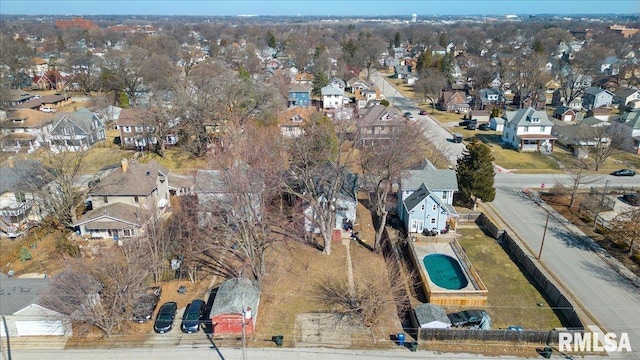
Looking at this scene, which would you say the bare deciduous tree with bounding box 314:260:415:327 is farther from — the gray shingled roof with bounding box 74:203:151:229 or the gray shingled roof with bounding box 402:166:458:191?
the gray shingled roof with bounding box 74:203:151:229

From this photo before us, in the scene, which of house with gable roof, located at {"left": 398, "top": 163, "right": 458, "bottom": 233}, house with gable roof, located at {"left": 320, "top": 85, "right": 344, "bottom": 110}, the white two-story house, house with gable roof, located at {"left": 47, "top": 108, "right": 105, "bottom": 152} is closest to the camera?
house with gable roof, located at {"left": 398, "top": 163, "right": 458, "bottom": 233}

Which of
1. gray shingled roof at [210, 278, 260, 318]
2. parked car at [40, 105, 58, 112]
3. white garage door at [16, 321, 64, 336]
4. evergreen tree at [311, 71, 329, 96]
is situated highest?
evergreen tree at [311, 71, 329, 96]

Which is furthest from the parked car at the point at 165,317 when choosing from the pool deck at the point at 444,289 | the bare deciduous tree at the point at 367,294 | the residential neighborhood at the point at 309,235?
the pool deck at the point at 444,289

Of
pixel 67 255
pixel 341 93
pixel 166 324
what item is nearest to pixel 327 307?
pixel 166 324

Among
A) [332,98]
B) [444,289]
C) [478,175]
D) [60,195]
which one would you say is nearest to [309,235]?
[444,289]

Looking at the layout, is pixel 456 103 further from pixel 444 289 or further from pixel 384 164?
pixel 444 289

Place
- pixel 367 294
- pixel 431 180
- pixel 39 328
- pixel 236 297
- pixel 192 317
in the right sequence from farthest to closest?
pixel 431 180 < pixel 367 294 < pixel 236 297 < pixel 192 317 < pixel 39 328

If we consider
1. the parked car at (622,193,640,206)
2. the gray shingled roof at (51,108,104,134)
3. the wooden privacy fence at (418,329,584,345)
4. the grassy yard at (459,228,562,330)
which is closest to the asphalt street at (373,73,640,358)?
the grassy yard at (459,228,562,330)

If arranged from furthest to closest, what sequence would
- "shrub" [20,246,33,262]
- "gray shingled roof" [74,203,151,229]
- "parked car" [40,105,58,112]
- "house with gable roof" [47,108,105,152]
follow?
"parked car" [40,105,58,112]
"house with gable roof" [47,108,105,152]
"gray shingled roof" [74,203,151,229]
"shrub" [20,246,33,262]
